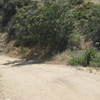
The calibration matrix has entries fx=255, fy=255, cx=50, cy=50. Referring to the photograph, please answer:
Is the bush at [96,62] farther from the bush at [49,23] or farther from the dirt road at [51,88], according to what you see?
the bush at [49,23]

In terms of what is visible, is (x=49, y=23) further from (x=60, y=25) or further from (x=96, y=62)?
(x=96, y=62)

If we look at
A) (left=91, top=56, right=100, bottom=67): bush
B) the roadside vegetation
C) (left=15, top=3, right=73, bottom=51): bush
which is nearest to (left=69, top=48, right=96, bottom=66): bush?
(left=91, top=56, right=100, bottom=67): bush

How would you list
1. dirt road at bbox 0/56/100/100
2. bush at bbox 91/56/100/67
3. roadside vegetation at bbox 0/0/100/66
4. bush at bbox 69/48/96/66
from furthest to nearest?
roadside vegetation at bbox 0/0/100/66
bush at bbox 69/48/96/66
bush at bbox 91/56/100/67
dirt road at bbox 0/56/100/100

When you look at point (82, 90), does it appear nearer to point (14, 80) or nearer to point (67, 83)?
point (67, 83)

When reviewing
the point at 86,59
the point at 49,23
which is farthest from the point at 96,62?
the point at 49,23

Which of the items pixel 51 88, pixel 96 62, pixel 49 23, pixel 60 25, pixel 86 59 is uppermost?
pixel 49 23

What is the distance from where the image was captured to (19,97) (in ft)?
33.8

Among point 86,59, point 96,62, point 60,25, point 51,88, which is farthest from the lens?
point 60,25

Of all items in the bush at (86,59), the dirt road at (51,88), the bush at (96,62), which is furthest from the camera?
the bush at (86,59)

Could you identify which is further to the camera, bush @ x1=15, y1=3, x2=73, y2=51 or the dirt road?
bush @ x1=15, y1=3, x2=73, y2=51

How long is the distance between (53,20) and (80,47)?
3708mm

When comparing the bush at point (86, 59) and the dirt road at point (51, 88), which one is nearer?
the dirt road at point (51, 88)

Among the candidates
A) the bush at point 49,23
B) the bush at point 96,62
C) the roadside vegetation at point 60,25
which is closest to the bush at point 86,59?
the bush at point 96,62

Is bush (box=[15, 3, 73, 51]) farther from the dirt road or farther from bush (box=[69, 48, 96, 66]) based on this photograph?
the dirt road
